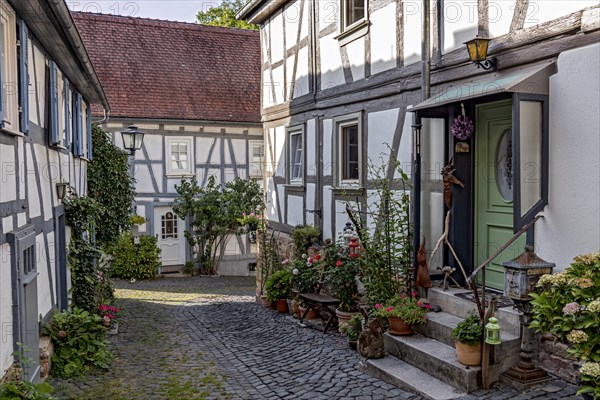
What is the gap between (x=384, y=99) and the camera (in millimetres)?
8055

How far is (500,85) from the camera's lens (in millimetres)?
5391

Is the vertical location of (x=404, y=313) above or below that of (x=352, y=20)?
below

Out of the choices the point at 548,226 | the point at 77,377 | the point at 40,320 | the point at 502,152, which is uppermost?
the point at 502,152

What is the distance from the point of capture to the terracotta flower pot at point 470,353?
526 centimetres

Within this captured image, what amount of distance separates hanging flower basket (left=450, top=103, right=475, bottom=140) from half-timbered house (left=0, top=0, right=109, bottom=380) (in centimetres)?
432

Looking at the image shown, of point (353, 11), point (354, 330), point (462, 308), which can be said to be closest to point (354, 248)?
point (354, 330)

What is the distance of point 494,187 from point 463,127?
2.53ft

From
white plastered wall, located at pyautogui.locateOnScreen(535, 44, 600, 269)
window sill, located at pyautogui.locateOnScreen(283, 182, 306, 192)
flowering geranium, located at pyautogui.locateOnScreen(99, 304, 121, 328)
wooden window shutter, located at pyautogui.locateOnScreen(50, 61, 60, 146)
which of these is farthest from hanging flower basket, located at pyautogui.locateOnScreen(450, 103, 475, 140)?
flowering geranium, located at pyautogui.locateOnScreen(99, 304, 121, 328)

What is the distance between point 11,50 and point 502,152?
5121 mm

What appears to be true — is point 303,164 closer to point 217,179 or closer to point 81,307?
point 81,307

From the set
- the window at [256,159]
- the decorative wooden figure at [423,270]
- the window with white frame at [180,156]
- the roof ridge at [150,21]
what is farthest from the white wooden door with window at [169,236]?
the decorative wooden figure at [423,270]

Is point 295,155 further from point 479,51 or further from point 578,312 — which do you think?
point 578,312

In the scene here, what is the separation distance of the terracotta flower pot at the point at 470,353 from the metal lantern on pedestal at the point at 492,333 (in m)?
0.20

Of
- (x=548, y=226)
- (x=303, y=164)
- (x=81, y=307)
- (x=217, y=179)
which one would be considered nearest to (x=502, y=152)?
(x=548, y=226)
